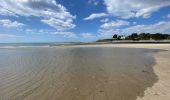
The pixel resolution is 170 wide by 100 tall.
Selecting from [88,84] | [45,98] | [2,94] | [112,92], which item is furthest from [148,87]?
[2,94]

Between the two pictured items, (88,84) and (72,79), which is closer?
(88,84)

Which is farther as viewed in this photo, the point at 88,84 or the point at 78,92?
the point at 88,84

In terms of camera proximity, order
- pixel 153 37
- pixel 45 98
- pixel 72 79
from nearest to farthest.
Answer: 1. pixel 45 98
2. pixel 72 79
3. pixel 153 37

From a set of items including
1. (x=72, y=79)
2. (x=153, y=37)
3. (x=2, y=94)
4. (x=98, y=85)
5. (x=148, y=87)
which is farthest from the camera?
(x=153, y=37)

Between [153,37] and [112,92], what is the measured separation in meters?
85.3

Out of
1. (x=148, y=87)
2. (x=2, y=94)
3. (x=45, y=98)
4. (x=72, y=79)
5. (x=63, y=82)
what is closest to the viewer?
(x=45, y=98)

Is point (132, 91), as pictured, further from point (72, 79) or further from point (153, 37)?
point (153, 37)

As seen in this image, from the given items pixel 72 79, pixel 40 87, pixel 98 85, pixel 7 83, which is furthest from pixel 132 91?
pixel 7 83

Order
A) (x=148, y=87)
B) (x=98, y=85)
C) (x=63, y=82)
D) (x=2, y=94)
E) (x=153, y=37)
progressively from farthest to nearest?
(x=153, y=37), (x=63, y=82), (x=98, y=85), (x=148, y=87), (x=2, y=94)

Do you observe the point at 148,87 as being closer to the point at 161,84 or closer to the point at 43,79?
the point at 161,84

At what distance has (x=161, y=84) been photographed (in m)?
6.91

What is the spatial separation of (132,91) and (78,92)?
2156 millimetres

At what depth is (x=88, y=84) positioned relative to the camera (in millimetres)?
7281

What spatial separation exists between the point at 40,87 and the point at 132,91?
3912 millimetres
